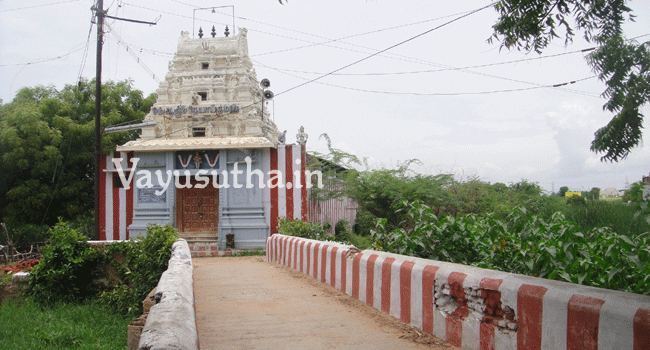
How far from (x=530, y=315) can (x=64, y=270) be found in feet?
37.8

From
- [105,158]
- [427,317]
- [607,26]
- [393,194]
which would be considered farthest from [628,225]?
[105,158]

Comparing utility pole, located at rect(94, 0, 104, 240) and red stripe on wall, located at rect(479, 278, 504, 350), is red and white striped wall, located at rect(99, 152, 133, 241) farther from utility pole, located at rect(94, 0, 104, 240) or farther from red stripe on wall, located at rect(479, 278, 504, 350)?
red stripe on wall, located at rect(479, 278, 504, 350)

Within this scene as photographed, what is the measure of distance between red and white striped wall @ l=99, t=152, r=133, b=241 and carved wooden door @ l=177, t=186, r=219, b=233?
6.66ft

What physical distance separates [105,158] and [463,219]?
17145 millimetres

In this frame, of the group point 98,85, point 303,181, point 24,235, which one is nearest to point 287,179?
point 303,181

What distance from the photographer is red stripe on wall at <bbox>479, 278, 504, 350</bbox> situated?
3.76 metres

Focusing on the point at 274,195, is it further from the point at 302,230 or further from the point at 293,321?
the point at 293,321

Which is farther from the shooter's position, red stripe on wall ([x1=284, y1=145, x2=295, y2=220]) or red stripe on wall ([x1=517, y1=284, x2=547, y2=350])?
red stripe on wall ([x1=284, y1=145, x2=295, y2=220])

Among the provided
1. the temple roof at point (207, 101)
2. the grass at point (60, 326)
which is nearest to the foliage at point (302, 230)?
the grass at point (60, 326)

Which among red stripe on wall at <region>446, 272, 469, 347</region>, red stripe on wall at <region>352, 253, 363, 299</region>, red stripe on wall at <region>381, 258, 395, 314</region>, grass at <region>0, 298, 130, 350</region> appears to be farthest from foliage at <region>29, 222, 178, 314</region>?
red stripe on wall at <region>446, 272, 469, 347</region>

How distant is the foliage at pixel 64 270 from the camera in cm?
1182

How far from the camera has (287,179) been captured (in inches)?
745

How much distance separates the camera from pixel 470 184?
61.8ft

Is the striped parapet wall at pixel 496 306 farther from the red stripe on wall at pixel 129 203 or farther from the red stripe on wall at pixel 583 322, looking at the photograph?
the red stripe on wall at pixel 129 203
